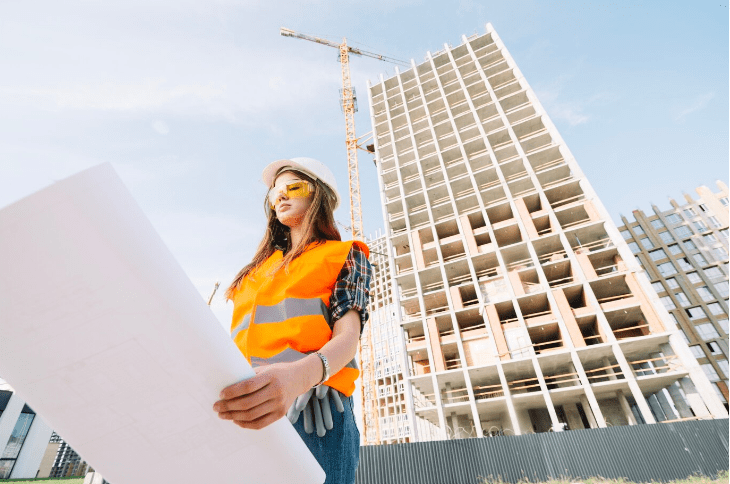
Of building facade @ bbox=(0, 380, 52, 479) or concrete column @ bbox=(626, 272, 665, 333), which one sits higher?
concrete column @ bbox=(626, 272, 665, 333)

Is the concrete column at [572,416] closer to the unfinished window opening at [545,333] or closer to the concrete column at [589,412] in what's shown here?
the concrete column at [589,412]

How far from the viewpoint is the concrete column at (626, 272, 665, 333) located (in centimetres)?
1655

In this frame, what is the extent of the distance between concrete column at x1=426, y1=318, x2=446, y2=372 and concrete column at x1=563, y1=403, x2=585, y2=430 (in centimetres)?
855

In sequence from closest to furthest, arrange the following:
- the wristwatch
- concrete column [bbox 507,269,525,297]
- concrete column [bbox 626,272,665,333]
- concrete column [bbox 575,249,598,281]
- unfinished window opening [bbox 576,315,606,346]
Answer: the wristwatch → concrete column [bbox 626,272,665,333] → unfinished window opening [bbox 576,315,606,346] → concrete column [bbox 575,249,598,281] → concrete column [bbox 507,269,525,297]

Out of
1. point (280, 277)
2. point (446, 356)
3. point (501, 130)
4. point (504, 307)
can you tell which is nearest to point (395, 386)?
point (446, 356)

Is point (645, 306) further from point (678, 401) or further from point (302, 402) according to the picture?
point (302, 402)

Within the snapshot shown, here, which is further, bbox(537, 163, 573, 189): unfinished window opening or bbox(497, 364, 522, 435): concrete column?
bbox(537, 163, 573, 189): unfinished window opening

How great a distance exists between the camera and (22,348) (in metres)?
0.62

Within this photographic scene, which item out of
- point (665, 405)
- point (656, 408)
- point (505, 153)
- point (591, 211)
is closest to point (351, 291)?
point (591, 211)

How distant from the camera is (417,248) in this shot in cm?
2375

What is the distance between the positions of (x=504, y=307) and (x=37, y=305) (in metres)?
21.9

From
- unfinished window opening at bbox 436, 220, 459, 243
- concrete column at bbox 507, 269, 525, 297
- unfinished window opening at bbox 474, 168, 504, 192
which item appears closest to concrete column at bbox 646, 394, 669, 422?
concrete column at bbox 507, 269, 525, 297

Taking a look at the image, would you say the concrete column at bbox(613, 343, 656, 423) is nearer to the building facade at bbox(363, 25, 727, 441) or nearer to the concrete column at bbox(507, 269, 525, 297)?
the building facade at bbox(363, 25, 727, 441)

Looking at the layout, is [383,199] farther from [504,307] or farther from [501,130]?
[504,307]
